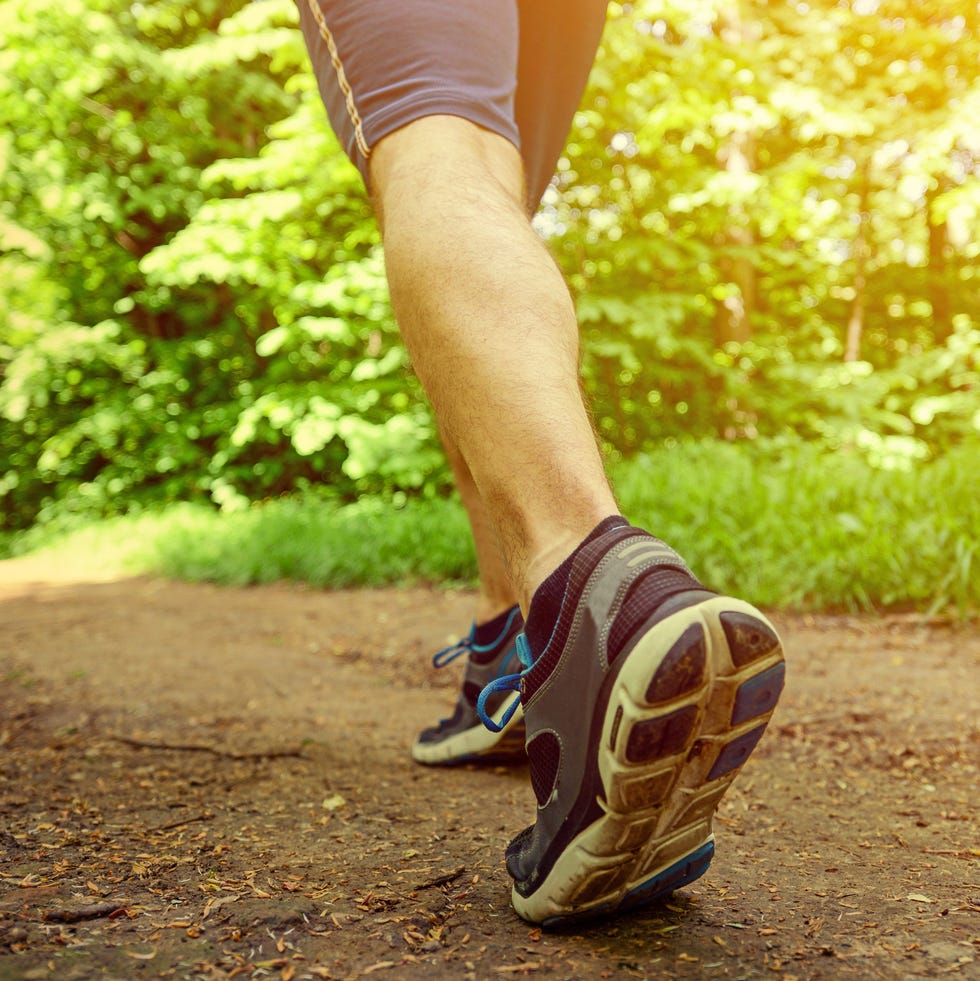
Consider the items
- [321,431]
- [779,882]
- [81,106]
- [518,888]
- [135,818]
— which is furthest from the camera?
[81,106]

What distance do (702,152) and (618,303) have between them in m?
2.18

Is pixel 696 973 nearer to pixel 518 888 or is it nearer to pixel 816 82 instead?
pixel 518 888

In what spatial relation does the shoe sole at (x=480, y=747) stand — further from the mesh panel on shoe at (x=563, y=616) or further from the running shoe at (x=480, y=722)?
the mesh panel on shoe at (x=563, y=616)

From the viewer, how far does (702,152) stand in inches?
289

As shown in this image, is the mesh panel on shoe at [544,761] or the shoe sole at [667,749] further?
the mesh panel on shoe at [544,761]

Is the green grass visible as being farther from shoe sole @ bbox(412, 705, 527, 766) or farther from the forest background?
shoe sole @ bbox(412, 705, 527, 766)

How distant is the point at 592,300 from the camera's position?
6.07 m

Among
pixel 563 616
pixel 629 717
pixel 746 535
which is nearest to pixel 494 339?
pixel 563 616

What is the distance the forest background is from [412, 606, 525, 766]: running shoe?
6.25 feet

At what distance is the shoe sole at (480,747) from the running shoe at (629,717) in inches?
21.3

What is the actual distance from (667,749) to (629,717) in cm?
5

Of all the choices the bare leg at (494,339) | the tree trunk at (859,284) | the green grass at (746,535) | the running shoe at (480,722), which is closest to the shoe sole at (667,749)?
the bare leg at (494,339)

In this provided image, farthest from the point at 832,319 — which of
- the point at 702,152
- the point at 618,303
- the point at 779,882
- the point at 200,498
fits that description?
the point at 779,882

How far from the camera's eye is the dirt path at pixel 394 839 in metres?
0.79
